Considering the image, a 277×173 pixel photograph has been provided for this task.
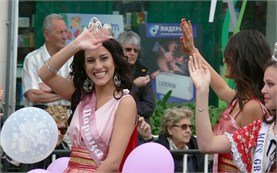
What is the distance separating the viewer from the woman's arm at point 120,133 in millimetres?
4855

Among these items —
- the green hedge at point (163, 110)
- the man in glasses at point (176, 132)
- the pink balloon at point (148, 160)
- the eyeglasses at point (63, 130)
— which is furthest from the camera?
the green hedge at point (163, 110)

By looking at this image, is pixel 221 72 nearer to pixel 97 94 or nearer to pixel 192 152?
pixel 192 152

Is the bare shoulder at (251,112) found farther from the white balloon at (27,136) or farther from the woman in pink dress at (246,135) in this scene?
the white balloon at (27,136)

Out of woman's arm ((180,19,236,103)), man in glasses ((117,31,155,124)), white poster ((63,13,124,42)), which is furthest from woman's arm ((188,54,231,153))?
white poster ((63,13,124,42))

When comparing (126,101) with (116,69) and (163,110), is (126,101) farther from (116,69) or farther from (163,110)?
(163,110)

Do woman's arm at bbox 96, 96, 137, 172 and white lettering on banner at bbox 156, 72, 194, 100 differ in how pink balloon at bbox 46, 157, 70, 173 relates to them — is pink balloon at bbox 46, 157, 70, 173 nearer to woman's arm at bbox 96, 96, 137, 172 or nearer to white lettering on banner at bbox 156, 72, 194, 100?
woman's arm at bbox 96, 96, 137, 172

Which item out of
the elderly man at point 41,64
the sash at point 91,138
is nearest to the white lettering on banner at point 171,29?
the elderly man at point 41,64

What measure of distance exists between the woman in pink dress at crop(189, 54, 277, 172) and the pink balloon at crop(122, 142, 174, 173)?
496 mm

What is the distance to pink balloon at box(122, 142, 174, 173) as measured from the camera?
4969mm

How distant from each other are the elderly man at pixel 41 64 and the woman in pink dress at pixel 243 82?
2410 mm

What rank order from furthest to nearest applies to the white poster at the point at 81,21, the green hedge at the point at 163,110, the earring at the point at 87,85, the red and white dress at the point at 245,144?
the white poster at the point at 81,21 < the green hedge at the point at 163,110 < the earring at the point at 87,85 < the red and white dress at the point at 245,144

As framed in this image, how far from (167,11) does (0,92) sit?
3287mm

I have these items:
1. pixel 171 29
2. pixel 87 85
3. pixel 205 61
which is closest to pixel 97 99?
pixel 87 85

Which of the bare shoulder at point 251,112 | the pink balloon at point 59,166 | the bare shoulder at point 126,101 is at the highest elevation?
the bare shoulder at point 126,101
